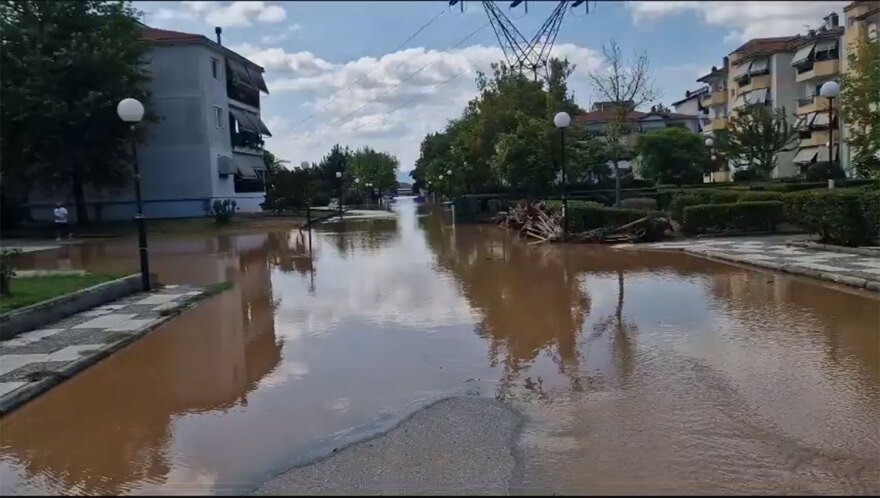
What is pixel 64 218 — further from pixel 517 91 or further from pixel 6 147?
pixel 517 91

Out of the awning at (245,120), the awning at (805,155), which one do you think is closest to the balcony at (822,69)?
the awning at (805,155)

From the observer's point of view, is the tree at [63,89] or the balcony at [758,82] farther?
the balcony at [758,82]

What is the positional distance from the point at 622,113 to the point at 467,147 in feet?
33.1

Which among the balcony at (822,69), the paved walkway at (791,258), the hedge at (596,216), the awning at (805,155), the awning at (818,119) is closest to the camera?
the paved walkway at (791,258)

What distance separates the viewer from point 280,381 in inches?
310

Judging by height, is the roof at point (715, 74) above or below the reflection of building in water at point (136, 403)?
above

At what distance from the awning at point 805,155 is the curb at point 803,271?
123 ft

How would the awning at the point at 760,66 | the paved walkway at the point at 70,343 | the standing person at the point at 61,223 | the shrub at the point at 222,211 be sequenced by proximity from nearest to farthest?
the paved walkway at the point at 70,343
the standing person at the point at 61,223
the shrub at the point at 222,211
the awning at the point at 760,66

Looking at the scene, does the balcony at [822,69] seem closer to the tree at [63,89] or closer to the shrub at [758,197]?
the shrub at [758,197]

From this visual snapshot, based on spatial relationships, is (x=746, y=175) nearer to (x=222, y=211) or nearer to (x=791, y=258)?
(x=222, y=211)

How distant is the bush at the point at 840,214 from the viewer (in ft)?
54.3

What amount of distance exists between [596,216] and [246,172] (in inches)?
1142

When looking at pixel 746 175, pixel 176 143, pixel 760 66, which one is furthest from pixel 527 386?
→ pixel 760 66

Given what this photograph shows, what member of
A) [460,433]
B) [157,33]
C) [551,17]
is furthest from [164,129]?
[460,433]
